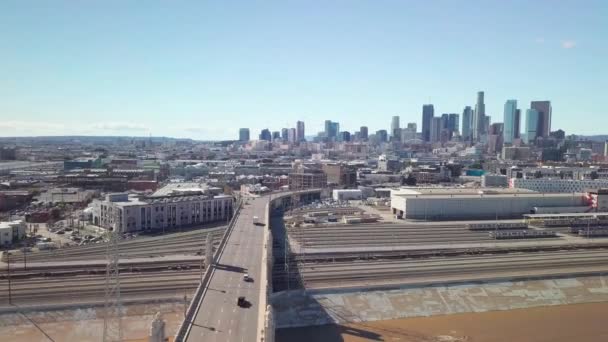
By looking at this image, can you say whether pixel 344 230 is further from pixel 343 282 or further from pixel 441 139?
pixel 441 139

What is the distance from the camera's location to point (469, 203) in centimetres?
4059

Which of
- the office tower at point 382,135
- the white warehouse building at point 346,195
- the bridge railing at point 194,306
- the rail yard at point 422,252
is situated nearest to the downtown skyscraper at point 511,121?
the office tower at point 382,135

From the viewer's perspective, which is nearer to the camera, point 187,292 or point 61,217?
point 187,292

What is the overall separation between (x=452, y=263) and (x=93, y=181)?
41.5 meters

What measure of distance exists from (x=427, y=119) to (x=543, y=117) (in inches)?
1589

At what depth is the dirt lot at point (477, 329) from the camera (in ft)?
59.8

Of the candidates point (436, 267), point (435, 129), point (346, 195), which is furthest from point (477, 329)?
point (435, 129)

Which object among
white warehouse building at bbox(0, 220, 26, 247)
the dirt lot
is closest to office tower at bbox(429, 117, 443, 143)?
white warehouse building at bbox(0, 220, 26, 247)

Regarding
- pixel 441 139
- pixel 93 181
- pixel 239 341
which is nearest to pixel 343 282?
pixel 239 341

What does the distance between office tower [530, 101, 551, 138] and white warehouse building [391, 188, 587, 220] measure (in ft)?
456

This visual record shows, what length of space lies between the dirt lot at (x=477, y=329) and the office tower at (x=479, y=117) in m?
173

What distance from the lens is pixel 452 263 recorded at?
88.1 ft

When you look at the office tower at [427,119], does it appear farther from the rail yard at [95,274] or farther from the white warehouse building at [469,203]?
the rail yard at [95,274]

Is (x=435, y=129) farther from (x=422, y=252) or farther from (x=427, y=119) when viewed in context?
(x=422, y=252)
